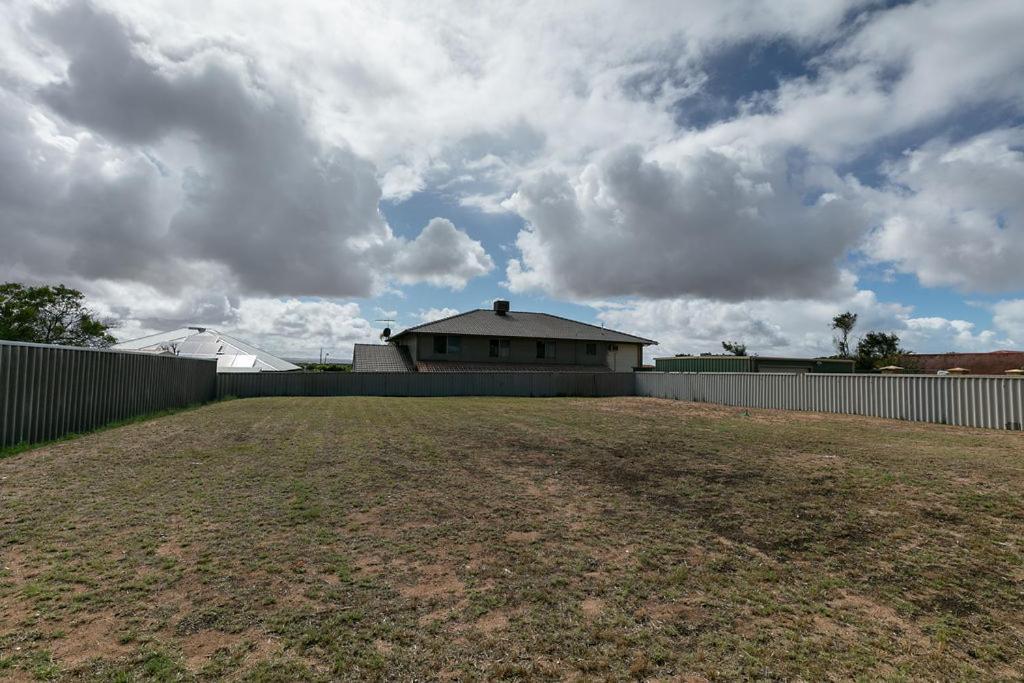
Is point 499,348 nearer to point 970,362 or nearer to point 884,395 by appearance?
point 884,395

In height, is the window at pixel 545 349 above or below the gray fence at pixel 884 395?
above

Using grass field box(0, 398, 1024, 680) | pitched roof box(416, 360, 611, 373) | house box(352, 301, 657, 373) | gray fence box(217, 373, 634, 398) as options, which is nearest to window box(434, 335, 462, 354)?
house box(352, 301, 657, 373)

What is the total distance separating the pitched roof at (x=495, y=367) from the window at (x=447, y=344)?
79 centimetres

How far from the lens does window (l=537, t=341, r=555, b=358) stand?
128 ft

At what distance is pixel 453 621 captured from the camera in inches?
135

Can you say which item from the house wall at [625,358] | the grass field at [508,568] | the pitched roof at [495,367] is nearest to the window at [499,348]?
the pitched roof at [495,367]

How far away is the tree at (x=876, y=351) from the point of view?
49219 mm

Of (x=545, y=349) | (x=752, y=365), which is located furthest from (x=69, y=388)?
(x=752, y=365)

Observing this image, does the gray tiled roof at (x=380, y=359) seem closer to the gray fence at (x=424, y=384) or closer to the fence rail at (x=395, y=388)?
the gray fence at (x=424, y=384)

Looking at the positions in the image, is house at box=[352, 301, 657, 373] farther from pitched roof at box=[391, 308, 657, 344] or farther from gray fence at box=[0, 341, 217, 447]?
gray fence at box=[0, 341, 217, 447]

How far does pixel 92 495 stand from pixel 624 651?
6516 millimetres

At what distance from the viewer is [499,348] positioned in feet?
124

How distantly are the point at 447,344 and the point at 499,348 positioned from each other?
3756 mm

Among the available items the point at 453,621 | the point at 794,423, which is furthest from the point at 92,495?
the point at 794,423
